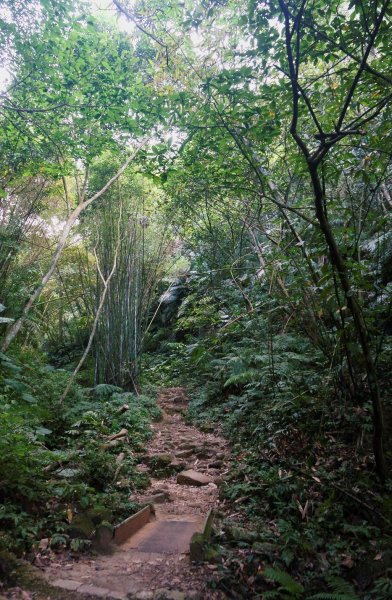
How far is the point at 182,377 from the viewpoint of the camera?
22.1 feet

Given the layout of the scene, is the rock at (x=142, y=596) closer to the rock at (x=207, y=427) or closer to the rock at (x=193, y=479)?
the rock at (x=193, y=479)

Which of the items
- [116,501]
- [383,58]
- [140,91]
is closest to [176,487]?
[116,501]

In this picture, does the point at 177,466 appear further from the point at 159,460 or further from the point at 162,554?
the point at 162,554

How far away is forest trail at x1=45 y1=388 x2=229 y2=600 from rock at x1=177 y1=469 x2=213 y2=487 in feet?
0.03

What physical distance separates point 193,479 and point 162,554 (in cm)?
102

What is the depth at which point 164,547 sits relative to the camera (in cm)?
201

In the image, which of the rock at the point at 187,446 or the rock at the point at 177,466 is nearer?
the rock at the point at 177,466

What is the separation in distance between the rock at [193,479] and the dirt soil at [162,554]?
3 cm

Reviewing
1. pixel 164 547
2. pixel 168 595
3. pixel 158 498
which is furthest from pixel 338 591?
pixel 158 498

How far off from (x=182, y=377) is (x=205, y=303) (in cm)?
137

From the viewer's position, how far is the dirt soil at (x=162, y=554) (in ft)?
5.20

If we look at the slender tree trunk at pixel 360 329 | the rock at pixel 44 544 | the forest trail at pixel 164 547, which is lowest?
the forest trail at pixel 164 547

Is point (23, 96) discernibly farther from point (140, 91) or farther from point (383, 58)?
point (383, 58)

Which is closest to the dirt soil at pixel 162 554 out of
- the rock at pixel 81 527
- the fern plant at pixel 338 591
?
the rock at pixel 81 527
